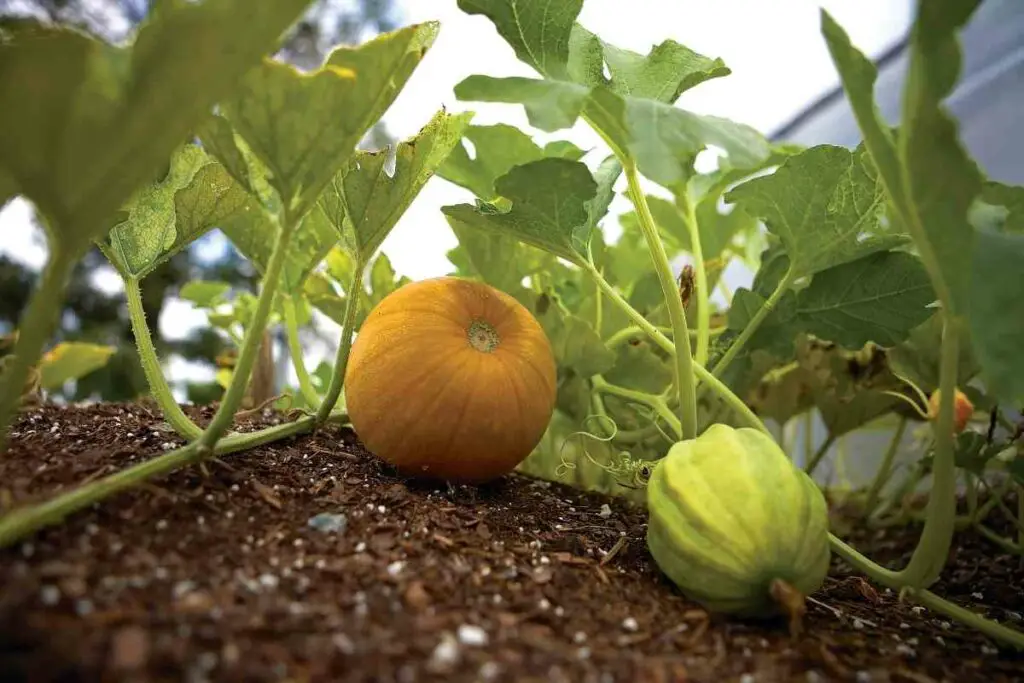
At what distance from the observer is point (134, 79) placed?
399mm

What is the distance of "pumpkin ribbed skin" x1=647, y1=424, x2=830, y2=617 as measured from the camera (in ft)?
1.67

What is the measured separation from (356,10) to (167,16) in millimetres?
2147

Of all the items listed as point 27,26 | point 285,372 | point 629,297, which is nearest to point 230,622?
point 27,26

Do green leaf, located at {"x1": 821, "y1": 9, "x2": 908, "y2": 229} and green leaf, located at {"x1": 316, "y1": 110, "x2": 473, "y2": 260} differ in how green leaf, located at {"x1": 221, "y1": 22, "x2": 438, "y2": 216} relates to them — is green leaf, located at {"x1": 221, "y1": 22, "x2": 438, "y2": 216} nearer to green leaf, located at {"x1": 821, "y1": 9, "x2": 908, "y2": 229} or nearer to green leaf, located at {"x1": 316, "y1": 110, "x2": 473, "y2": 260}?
green leaf, located at {"x1": 316, "y1": 110, "x2": 473, "y2": 260}

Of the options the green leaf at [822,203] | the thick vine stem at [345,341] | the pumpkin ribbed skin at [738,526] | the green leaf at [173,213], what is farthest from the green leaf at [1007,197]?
the green leaf at [173,213]

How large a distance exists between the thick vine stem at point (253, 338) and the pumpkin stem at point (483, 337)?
0.73ft

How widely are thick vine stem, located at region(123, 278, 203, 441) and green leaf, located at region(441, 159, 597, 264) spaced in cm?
30

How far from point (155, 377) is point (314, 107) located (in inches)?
11.6

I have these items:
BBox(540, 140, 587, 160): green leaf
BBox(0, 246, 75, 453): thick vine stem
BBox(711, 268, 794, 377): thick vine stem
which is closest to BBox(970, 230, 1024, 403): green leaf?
BBox(711, 268, 794, 377): thick vine stem

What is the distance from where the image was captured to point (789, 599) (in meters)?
0.48

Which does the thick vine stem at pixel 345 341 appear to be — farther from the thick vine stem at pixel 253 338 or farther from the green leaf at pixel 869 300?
the green leaf at pixel 869 300

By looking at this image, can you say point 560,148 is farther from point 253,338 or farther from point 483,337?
point 253,338

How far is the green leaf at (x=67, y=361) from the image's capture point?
1.20 m

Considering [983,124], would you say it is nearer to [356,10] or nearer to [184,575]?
[184,575]
